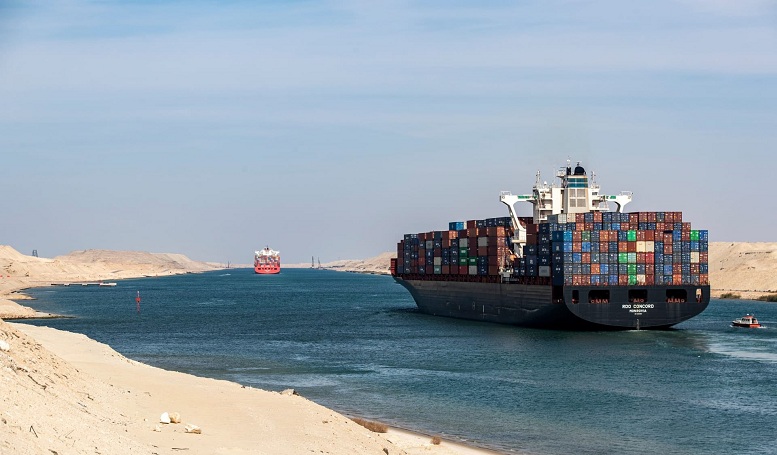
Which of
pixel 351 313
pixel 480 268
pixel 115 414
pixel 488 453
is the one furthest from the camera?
pixel 351 313

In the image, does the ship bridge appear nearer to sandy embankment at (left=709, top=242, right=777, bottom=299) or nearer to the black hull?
the black hull

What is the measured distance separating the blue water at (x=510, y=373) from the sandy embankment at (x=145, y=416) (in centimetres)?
729

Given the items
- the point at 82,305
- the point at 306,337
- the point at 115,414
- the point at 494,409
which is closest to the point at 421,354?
the point at 306,337

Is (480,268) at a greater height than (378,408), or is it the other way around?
(480,268)

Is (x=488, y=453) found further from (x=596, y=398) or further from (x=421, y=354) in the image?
(x=421, y=354)

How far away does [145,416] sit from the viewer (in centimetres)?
2756

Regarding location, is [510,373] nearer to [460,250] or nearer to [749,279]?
[460,250]

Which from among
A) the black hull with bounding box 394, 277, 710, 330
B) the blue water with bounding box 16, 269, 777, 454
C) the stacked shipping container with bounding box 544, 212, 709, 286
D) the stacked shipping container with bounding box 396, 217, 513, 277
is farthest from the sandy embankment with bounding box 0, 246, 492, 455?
the stacked shipping container with bounding box 396, 217, 513, 277

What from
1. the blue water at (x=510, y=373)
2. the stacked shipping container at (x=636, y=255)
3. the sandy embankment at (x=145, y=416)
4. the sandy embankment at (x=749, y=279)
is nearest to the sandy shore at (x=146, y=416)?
the sandy embankment at (x=145, y=416)

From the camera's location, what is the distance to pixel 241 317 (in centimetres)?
11281

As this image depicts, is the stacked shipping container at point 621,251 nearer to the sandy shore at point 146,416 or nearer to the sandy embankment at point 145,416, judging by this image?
the sandy shore at point 146,416

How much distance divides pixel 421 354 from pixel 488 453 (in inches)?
1393

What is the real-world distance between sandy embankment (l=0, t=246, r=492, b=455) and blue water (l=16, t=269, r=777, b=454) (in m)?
7.29

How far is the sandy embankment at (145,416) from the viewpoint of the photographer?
21672 mm
